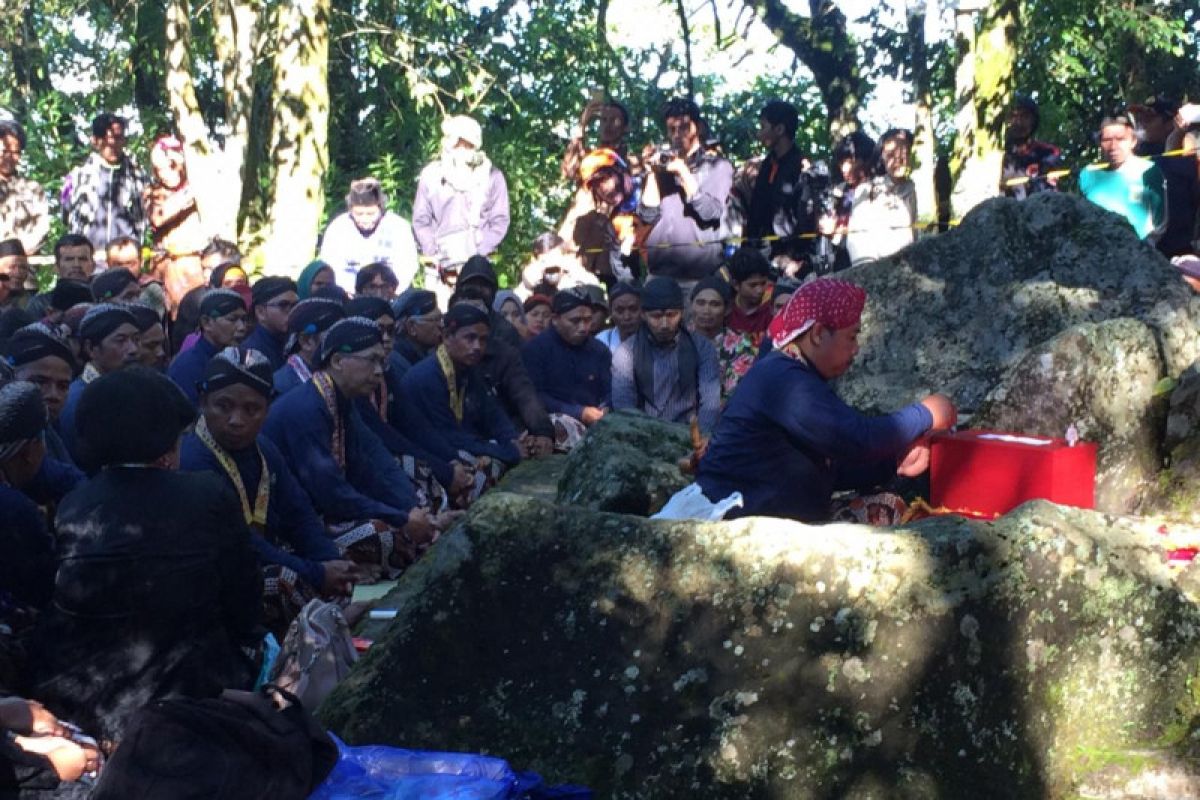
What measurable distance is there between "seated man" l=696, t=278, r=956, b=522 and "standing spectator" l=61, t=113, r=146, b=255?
796 cm

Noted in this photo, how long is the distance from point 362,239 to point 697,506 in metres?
7.16

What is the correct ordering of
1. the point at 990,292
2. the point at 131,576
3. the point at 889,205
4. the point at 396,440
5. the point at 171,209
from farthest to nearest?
the point at 171,209, the point at 889,205, the point at 396,440, the point at 990,292, the point at 131,576

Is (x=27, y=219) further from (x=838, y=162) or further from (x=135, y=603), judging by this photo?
(x=135, y=603)

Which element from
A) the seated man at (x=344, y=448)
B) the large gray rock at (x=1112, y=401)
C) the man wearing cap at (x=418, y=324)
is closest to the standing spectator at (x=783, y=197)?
the man wearing cap at (x=418, y=324)

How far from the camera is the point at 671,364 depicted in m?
9.88

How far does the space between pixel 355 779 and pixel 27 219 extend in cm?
941

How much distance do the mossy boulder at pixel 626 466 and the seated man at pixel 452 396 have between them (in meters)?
1.75

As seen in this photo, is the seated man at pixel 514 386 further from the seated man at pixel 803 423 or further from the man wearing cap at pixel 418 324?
the seated man at pixel 803 423

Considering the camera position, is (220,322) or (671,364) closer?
(220,322)

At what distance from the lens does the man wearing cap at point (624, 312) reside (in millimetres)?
10695

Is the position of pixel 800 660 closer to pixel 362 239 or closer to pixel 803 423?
pixel 803 423

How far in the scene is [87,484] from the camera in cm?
464

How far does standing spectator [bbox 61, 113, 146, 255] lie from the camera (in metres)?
12.6

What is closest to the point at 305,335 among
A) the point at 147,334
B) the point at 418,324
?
the point at 147,334
